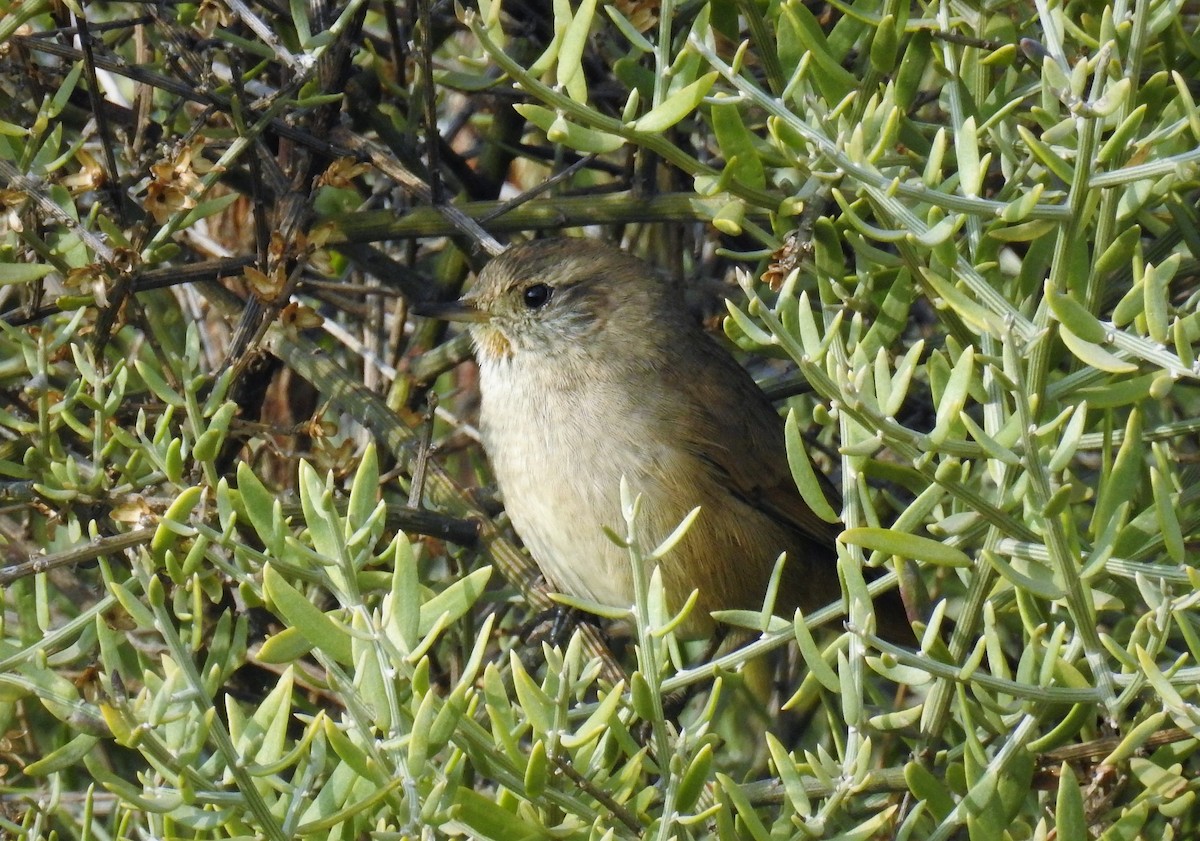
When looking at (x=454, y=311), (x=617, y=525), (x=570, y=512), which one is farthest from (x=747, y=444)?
(x=454, y=311)

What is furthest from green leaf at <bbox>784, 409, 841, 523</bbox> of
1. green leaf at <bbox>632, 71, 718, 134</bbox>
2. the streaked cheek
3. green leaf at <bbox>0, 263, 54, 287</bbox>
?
the streaked cheek

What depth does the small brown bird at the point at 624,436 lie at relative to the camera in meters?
3.95

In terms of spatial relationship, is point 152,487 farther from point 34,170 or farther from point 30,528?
point 30,528

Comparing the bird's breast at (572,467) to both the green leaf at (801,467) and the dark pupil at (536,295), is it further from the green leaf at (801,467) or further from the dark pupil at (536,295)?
the green leaf at (801,467)

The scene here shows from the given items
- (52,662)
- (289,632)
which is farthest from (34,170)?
(289,632)

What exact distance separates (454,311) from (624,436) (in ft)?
2.06

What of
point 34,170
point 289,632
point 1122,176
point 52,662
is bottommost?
point 52,662

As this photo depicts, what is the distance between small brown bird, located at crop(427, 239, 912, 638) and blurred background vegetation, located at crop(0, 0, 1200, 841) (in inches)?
7.8

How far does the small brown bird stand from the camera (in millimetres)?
3951

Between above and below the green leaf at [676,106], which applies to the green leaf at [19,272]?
below

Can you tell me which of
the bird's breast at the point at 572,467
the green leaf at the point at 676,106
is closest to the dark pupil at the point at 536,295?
the bird's breast at the point at 572,467

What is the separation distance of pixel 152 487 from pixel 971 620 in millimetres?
1842

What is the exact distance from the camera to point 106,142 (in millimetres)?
3111

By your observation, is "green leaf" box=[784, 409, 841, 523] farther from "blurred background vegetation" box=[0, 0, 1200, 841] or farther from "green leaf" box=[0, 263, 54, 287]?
"green leaf" box=[0, 263, 54, 287]
